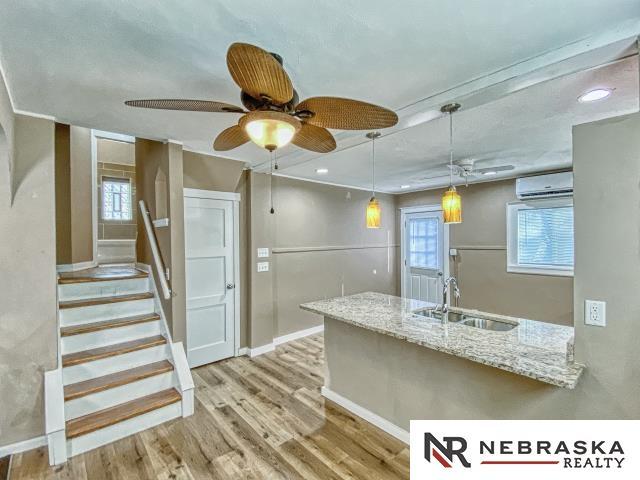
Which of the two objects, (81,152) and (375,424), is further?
(81,152)

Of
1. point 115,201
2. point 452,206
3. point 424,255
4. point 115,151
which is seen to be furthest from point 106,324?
point 424,255

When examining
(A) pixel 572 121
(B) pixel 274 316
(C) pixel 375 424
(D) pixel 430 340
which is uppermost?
(A) pixel 572 121

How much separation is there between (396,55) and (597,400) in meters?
1.95

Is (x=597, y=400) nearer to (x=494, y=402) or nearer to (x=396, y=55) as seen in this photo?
(x=494, y=402)

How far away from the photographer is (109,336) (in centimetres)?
283

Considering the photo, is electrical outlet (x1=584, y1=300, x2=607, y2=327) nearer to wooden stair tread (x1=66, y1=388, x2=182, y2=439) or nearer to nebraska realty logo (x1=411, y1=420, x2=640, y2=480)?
nebraska realty logo (x1=411, y1=420, x2=640, y2=480)

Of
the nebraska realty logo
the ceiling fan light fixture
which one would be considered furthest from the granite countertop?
the ceiling fan light fixture

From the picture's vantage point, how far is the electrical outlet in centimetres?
145

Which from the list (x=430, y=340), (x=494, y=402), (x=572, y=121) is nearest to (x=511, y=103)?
(x=572, y=121)

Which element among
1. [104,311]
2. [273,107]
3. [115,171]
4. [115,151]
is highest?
[115,151]

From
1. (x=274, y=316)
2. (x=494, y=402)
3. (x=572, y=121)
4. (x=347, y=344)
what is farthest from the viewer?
(x=274, y=316)

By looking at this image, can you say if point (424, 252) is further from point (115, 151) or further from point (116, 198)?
point (115, 151)

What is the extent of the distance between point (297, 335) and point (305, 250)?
4.17 ft

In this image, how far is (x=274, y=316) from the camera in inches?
170
